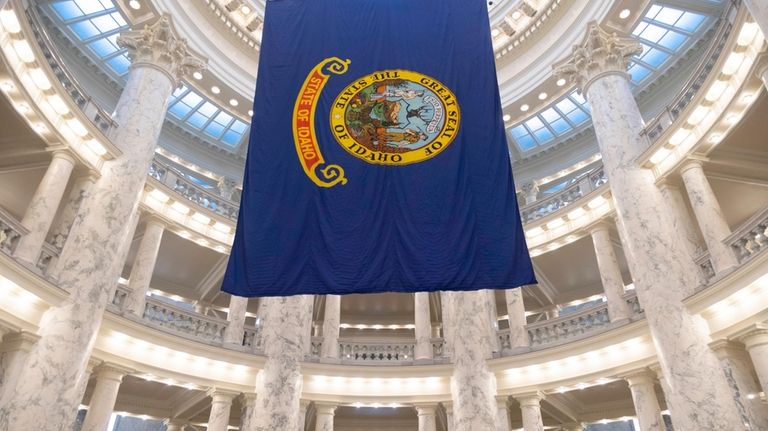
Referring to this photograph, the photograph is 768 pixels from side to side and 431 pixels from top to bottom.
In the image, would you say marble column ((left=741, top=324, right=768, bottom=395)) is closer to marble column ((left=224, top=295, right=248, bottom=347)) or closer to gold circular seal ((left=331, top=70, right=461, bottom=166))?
gold circular seal ((left=331, top=70, right=461, bottom=166))

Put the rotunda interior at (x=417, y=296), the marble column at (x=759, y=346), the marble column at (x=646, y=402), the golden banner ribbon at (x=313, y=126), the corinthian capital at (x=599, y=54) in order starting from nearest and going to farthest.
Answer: the golden banner ribbon at (x=313, y=126)
the marble column at (x=759, y=346)
the rotunda interior at (x=417, y=296)
the marble column at (x=646, y=402)
the corinthian capital at (x=599, y=54)

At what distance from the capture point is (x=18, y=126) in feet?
43.0

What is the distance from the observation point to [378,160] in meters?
7.20

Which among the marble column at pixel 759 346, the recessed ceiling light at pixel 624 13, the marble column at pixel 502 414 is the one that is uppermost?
the recessed ceiling light at pixel 624 13

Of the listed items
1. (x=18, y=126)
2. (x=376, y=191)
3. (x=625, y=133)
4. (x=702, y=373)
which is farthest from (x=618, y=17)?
(x=18, y=126)

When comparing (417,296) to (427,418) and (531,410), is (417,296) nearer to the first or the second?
(427,418)

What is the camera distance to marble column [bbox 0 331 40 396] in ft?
33.2

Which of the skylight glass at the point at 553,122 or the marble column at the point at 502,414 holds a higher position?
the skylight glass at the point at 553,122

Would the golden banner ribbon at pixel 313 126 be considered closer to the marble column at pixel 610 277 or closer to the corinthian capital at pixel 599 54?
the marble column at pixel 610 277

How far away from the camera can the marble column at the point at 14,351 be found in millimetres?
10109

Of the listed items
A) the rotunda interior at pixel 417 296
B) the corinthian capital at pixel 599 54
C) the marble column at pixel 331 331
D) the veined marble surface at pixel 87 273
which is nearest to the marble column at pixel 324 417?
the rotunda interior at pixel 417 296

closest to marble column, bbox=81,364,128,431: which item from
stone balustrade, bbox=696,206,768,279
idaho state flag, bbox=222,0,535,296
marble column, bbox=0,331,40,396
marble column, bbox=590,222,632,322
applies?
marble column, bbox=0,331,40,396

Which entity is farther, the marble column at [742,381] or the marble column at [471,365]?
the marble column at [471,365]

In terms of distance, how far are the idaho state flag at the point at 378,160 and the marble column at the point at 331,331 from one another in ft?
31.8
